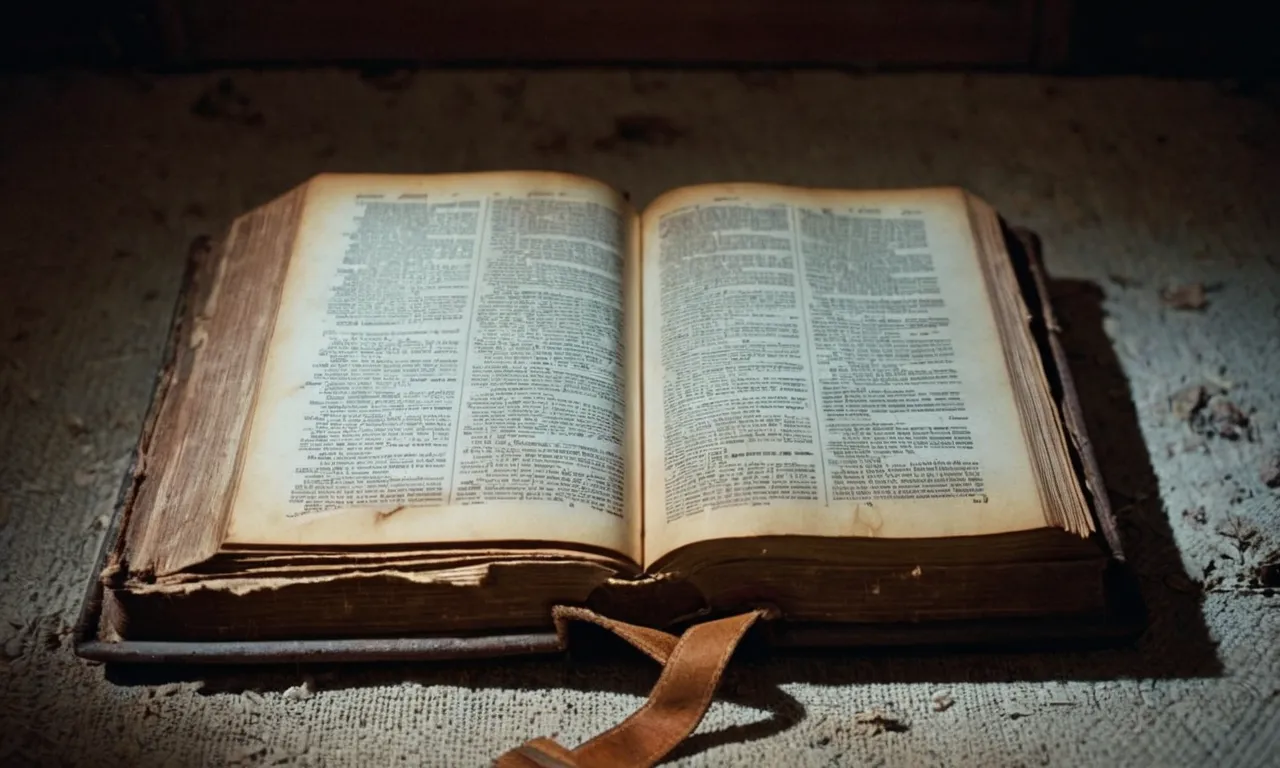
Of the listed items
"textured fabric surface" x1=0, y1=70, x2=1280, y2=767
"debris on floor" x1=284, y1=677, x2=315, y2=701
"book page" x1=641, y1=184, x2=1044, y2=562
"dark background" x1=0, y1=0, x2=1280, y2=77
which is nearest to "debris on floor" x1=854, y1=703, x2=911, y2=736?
"textured fabric surface" x1=0, y1=70, x2=1280, y2=767

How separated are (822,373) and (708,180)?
0.40 m

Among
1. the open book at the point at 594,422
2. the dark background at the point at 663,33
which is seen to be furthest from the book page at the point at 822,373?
the dark background at the point at 663,33

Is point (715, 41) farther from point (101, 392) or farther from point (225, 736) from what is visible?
point (225, 736)

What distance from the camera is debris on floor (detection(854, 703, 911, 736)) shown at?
2.64 ft

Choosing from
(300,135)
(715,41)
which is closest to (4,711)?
(300,135)

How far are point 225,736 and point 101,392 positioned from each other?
0.36 metres

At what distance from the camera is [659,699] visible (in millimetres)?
791

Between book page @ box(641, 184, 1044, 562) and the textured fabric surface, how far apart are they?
0.36 feet

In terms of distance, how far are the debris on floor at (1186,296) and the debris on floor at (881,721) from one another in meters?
0.51

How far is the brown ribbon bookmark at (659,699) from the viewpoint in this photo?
2.52 ft

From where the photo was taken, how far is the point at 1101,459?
3.20 feet

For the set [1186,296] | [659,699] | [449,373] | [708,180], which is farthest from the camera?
[708,180]

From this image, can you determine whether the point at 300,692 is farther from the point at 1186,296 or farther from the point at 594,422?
the point at 1186,296

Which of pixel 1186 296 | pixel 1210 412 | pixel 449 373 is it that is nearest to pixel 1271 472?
pixel 1210 412
